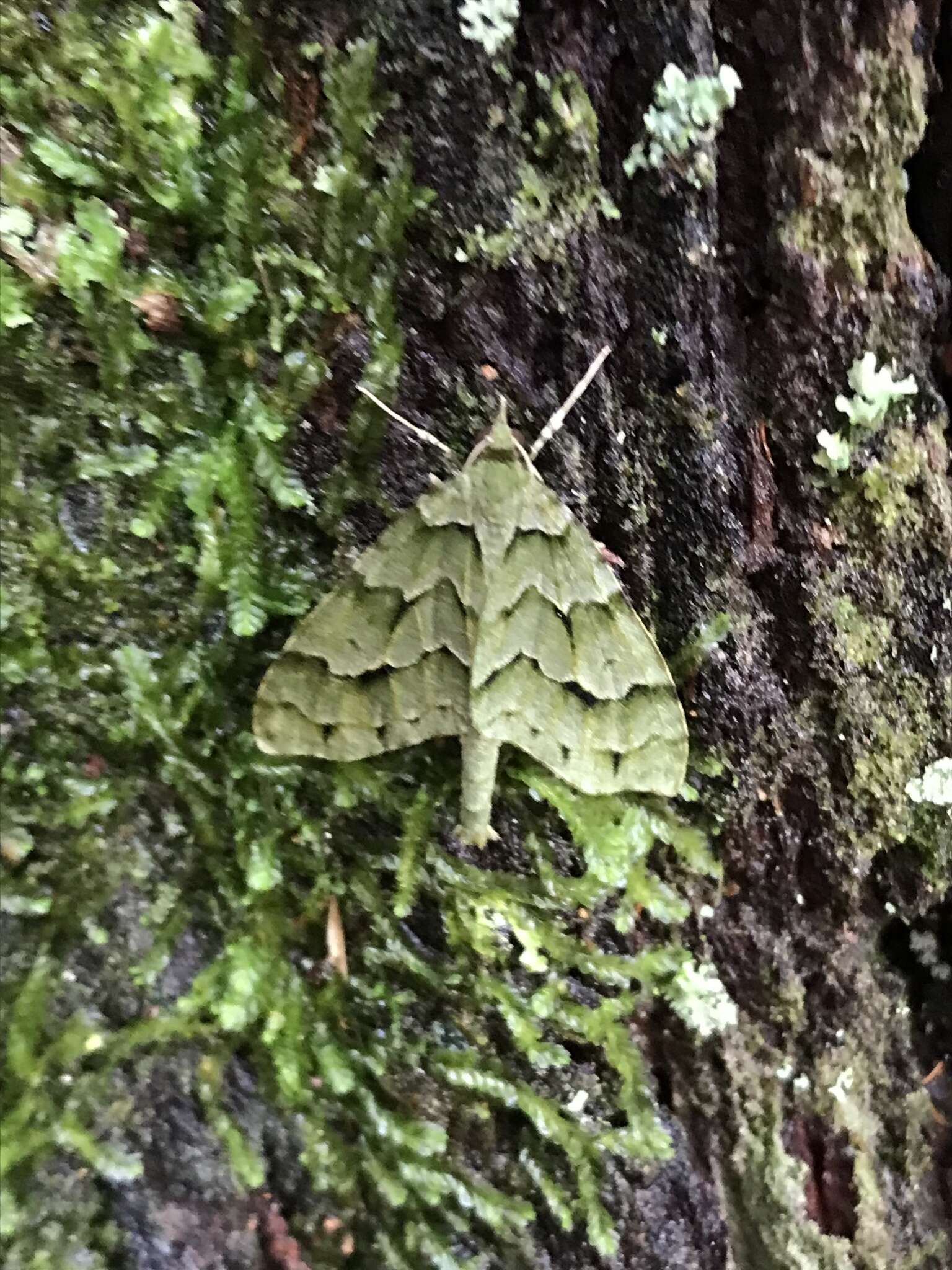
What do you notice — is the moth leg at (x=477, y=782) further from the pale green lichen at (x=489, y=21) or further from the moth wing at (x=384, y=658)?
the pale green lichen at (x=489, y=21)

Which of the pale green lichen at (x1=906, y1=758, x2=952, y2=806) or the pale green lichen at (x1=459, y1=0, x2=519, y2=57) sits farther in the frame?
the pale green lichen at (x1=906, y1=758, x2=952, y2=806)

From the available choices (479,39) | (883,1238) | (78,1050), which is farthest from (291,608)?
(883,1238)

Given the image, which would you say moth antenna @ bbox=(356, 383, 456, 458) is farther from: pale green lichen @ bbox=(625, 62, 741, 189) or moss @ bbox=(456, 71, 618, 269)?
pale green lichen @ bbox=(625, 62, 741, 189)

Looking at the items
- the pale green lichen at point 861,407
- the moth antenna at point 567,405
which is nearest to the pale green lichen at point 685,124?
the moth antenna at point 567,405

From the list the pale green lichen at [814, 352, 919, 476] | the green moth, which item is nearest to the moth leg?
the green moth

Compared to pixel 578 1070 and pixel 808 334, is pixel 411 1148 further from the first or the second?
pixel 808 334

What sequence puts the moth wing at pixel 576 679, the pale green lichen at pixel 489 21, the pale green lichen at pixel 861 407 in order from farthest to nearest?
the moth wing at pixel 576 679
the pale green lichen at pixel 861 407
the pale green lichen at pixel 489 21

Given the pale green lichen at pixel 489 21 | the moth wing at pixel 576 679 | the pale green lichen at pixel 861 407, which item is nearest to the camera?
the pale green lichen at pixel 489 21

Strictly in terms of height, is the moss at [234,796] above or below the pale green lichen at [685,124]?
below
